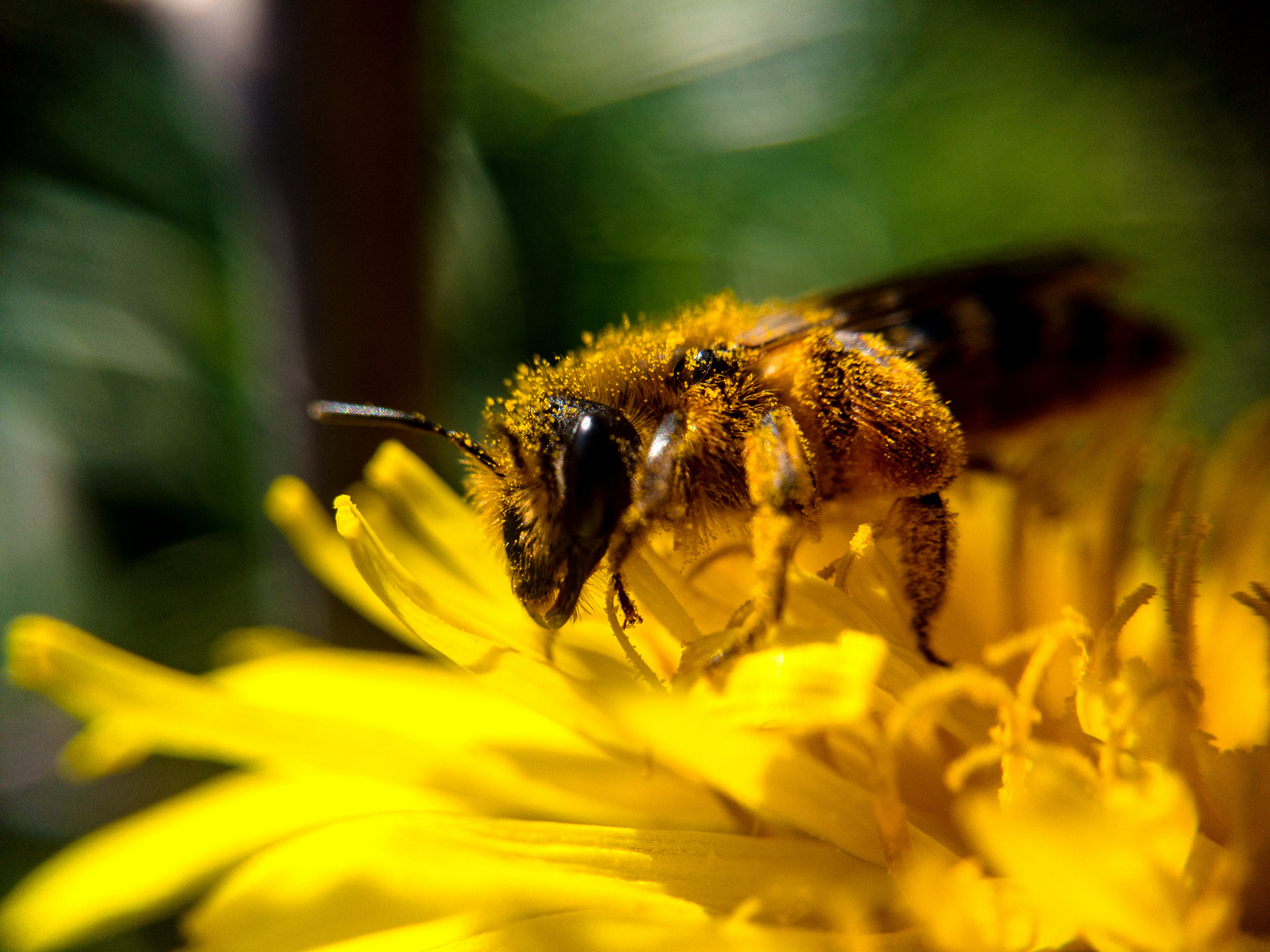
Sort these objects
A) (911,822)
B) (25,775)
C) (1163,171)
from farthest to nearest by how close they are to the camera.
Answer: (1163,171) < (25,775) < (911,822)

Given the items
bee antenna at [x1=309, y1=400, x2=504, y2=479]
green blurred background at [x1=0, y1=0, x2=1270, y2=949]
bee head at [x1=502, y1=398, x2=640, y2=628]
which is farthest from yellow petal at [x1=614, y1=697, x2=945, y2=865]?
green blurred background at [x1=0, y1=0, x2=1270, y2=949]

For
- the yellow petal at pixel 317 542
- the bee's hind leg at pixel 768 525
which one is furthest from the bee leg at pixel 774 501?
the yellow petal at pixel 317 542

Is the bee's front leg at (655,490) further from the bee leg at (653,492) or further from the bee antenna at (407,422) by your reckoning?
the bee antenna at (407,422)

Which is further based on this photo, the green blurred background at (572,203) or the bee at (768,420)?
the green blurred background at (572,203)

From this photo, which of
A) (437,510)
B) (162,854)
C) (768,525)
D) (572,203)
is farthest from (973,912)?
(572,203)

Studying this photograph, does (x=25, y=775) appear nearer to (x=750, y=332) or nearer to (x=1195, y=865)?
(x=750, y=332)

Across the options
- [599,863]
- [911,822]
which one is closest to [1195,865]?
[911,822]

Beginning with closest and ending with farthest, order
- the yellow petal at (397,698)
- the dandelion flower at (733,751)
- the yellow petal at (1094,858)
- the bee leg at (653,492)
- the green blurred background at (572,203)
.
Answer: the yellow petal at (1094,858) < the dandelion flower at (733,751) < the bee leg at (653,492) < the yellow petal at (397,698) < the green blurred background at (572,203)
